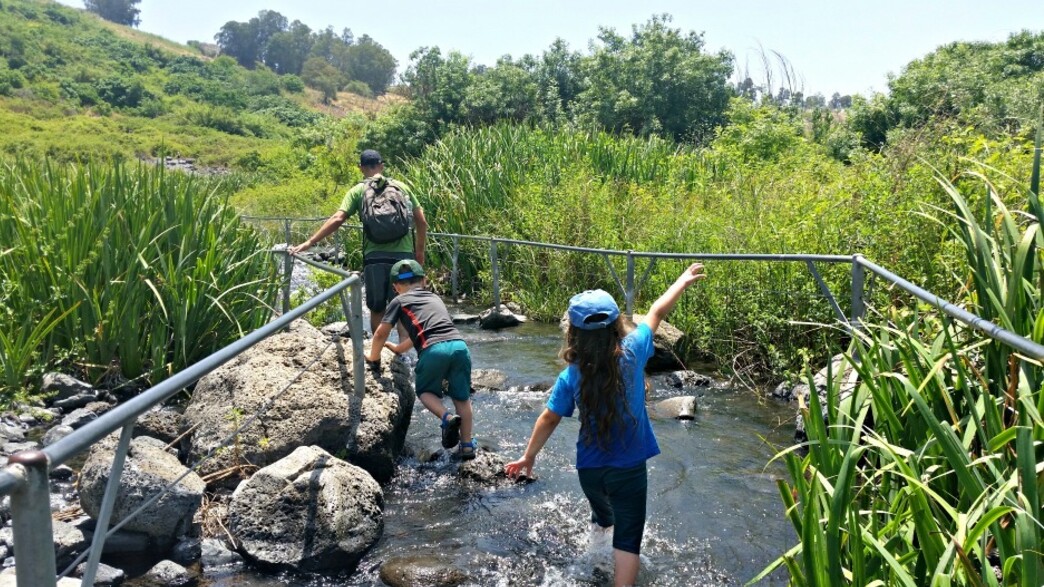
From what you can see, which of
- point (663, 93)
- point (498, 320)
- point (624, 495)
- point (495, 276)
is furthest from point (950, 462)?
point (663, 93)

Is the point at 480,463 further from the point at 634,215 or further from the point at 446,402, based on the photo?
the point at 634,215

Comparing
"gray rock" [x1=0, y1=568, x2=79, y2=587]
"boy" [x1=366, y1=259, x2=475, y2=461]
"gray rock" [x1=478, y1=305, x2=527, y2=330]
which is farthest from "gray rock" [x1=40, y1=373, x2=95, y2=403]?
"gray rock" [x1=478, y1=305, x2=527, y2=330]

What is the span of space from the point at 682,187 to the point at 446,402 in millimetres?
7870

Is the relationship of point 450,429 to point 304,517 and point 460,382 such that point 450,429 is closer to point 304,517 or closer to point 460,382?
point 460,382

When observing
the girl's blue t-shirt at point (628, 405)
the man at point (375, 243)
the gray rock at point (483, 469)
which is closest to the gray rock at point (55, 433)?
the man at point (375, 243)

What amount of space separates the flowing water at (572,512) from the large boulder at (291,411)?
15.3 inches

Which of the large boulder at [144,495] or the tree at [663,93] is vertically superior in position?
the tree at [663,93]

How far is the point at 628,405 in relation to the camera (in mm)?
3729

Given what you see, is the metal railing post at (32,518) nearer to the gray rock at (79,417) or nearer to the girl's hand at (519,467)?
the girl's hand at (519,467)

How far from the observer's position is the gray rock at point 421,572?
13.9 ft

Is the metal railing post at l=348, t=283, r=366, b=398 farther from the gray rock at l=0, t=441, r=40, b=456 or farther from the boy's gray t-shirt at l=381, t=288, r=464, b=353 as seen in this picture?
the gray rock at l=0, t=441, r=40, b=456

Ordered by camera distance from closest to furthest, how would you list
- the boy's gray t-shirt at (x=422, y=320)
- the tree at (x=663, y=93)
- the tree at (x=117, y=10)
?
1. the boy's gray t-shirt at (x=422, y=320)
2. the tree at (x=663, y=93)
3. the tree at (x=117, y=10)

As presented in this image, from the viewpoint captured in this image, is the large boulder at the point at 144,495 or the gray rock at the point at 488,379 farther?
the gray rock at the point at 488,379

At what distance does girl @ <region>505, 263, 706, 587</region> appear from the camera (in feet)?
12.0
